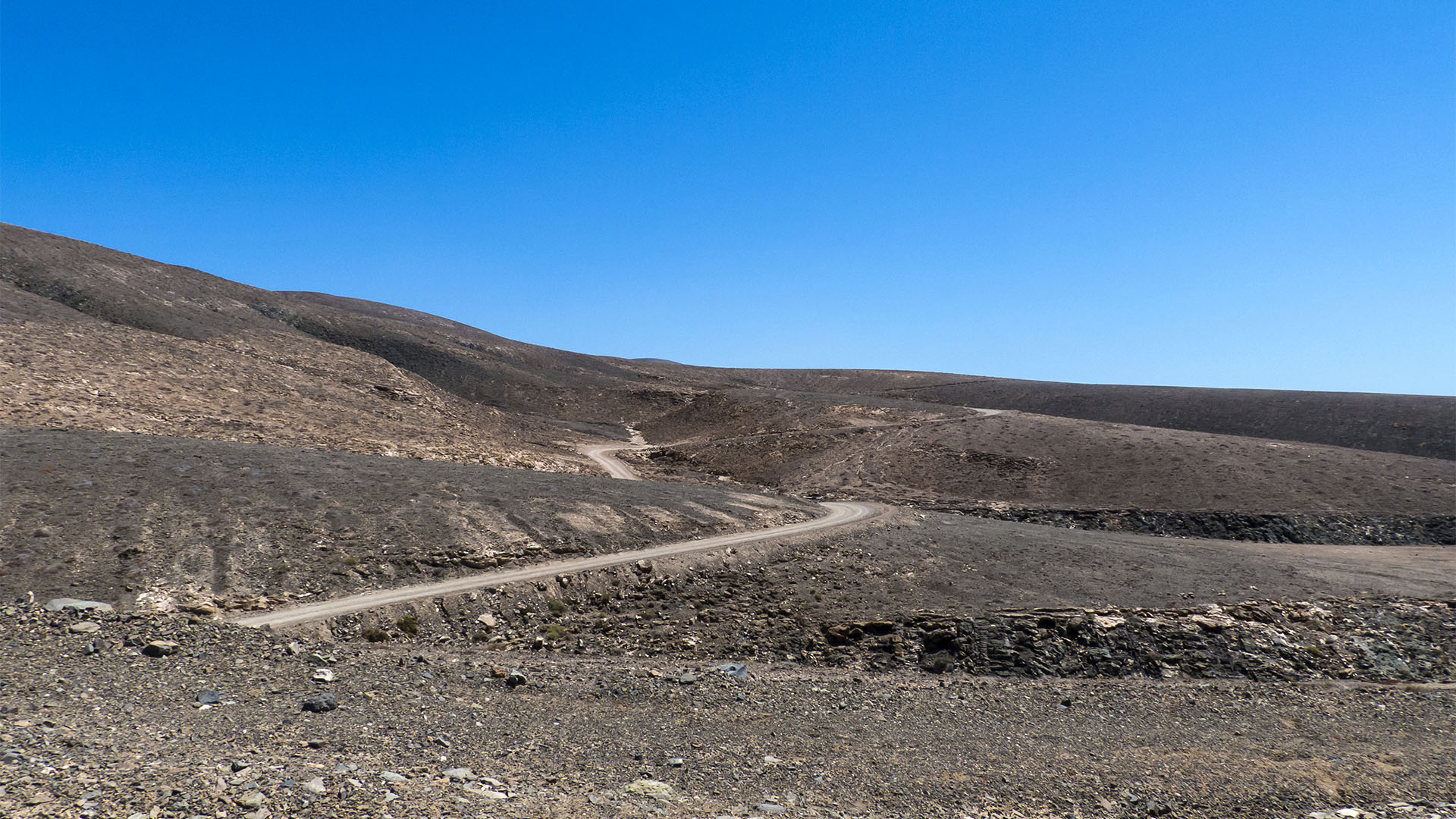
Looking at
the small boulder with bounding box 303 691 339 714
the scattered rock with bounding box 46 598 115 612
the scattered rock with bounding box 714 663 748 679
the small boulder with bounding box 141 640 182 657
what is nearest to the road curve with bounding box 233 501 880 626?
the scattered rock with bounding box 46 598 115 612

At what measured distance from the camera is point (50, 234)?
59562mm

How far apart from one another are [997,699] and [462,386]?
69918 mm

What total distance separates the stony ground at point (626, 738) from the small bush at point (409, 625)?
45 centimetres

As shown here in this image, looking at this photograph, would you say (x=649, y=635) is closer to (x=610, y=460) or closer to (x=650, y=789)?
(x=650, y=789)

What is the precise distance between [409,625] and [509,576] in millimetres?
3372

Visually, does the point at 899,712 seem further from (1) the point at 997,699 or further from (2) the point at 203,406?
(2) the point at 203,406

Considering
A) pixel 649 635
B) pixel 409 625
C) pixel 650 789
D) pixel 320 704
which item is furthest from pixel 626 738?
pixel 409 625

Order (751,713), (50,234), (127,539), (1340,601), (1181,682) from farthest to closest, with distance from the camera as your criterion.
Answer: (50,234), (1340,601), (127,539), (1181,682), (751,713)

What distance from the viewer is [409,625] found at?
15.9m

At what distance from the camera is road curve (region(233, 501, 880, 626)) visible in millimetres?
15438

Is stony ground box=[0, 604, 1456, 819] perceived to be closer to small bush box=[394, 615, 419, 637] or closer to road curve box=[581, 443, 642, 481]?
small bush box=[394, 615, 419, 637]

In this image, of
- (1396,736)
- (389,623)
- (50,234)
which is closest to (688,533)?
(389,623)

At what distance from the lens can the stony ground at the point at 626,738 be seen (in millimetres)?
7473

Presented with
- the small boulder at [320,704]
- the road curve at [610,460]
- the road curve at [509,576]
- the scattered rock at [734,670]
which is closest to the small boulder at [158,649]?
the small boulder at [320,704]
